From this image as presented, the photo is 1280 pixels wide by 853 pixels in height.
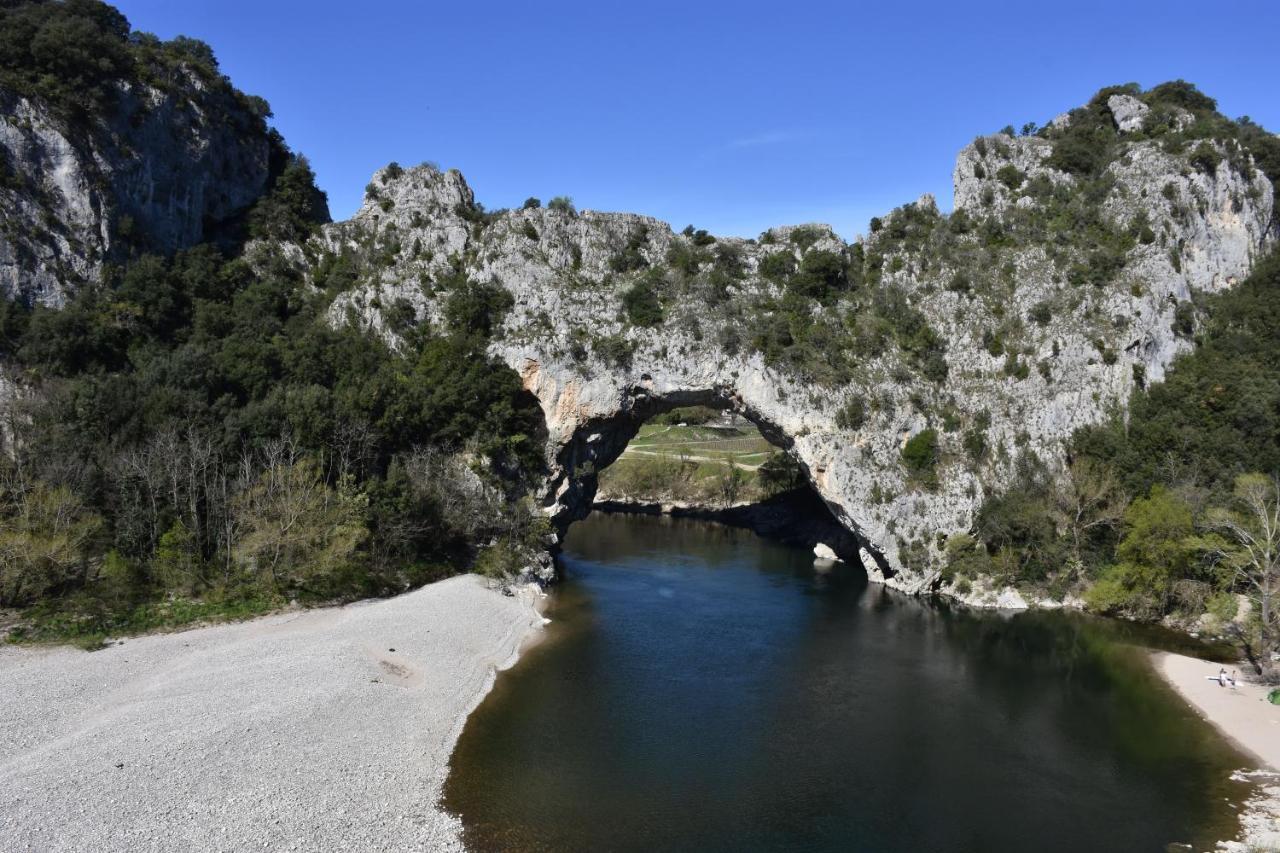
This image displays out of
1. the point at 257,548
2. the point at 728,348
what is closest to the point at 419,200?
the point at 728,348

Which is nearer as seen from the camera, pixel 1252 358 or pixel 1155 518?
pixel 1155 518

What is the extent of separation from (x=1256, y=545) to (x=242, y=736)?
42840mm

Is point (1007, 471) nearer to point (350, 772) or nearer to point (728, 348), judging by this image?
point (728, 348)

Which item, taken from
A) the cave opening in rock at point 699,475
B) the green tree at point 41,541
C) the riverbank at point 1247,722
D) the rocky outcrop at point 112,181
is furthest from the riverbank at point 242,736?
the rocky outcrop at point 112,181

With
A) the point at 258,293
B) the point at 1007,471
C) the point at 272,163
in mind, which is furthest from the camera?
the point at 272,163

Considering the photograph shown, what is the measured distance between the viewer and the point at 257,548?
37188 millimetres

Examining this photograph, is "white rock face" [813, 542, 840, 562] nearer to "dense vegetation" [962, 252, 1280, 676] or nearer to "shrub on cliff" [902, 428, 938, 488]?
"shrub on cliff" [902, 428, 938, 488]

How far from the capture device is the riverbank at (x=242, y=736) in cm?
1827

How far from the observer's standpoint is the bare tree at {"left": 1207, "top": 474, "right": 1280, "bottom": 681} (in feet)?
104

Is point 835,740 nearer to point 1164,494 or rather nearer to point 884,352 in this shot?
point 1164,494

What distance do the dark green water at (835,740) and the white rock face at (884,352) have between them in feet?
37.3

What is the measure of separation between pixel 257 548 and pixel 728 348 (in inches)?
1327

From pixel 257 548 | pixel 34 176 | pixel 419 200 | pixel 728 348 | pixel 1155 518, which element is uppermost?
pixel 419 200

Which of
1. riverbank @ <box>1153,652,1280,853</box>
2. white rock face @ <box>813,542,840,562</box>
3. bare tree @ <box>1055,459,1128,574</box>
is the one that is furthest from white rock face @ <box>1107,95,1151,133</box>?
riverbank @ <box>1153,652,1280,853</box>
